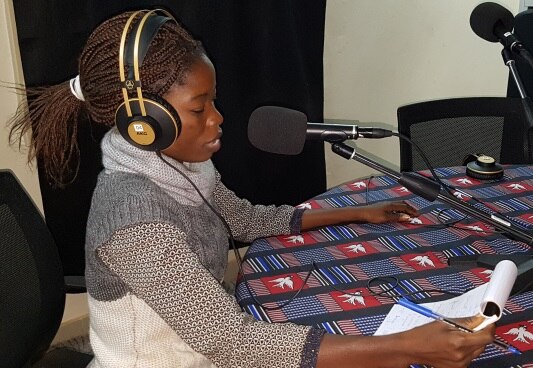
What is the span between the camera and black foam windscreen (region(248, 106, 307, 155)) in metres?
1.23

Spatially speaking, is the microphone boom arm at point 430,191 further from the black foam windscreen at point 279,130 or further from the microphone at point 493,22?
the microphone at point 493,22

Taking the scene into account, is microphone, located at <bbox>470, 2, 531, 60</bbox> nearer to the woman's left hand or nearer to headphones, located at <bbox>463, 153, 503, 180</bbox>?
headphones, located at <bbox>463, 153, 503, 180</bbox>

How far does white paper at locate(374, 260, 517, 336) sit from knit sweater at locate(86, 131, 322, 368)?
0.57ft

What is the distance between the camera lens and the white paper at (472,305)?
3.30ft

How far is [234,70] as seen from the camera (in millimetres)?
2381

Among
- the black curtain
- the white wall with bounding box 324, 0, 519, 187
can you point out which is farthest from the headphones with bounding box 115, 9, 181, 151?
the white wall with bounding box 324, 0, 519, 187

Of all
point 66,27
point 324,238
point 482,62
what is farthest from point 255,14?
point 324,238

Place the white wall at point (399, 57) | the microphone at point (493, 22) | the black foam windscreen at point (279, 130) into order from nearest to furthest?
the black foam windscreen at point (279, 130) → the microphone at point (493, 22) → the white wall at point (399, 57)

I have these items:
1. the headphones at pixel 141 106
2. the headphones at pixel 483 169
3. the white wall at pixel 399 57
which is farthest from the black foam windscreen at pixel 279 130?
the white wall at pixel 399 57

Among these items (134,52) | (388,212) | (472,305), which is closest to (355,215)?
(388,212)

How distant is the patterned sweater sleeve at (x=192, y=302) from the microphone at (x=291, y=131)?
0.98ft

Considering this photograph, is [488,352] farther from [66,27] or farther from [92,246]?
[66,27]

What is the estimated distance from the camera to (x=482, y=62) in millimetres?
2674

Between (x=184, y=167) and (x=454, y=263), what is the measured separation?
1.97ft
